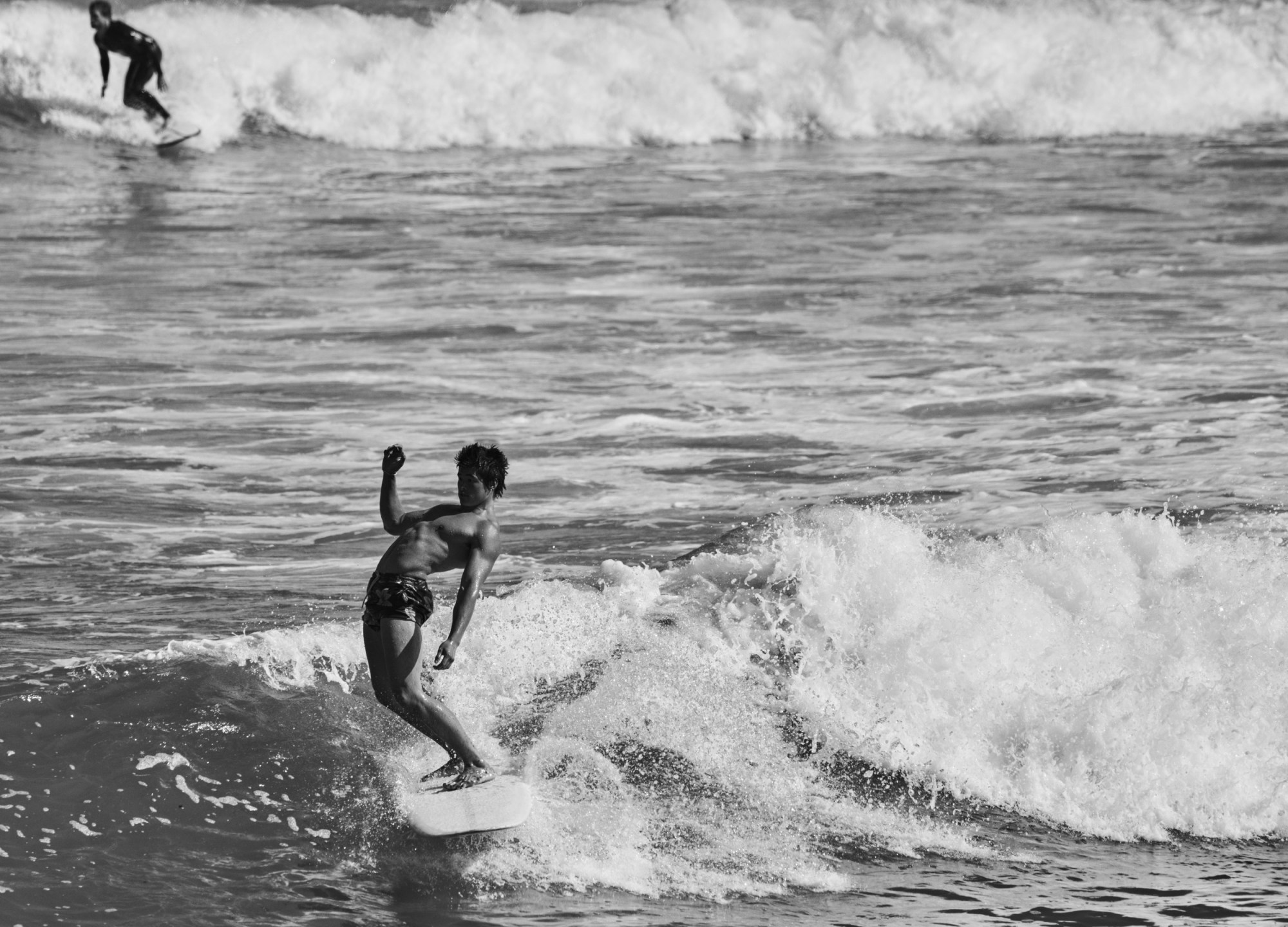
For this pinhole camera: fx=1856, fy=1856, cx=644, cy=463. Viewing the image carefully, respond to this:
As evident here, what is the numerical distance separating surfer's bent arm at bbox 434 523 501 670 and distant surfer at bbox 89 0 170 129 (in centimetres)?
1812

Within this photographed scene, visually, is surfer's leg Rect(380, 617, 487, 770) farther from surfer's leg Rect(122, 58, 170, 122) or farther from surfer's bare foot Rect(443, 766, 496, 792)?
surfer's leg Rect(122, 58, 170, 122)

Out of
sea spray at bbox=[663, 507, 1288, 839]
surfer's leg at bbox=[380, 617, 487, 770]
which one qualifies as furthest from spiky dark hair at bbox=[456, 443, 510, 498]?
sea spray at bbox=[663, 507, 1288, 839]

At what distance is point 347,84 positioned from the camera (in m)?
29.3

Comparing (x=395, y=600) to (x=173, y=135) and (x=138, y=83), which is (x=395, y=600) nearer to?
(x=138, y=83)

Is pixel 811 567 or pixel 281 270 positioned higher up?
pixel 281 270

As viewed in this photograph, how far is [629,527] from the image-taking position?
10344mm

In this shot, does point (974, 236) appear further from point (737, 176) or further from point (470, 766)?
point (470, 766)

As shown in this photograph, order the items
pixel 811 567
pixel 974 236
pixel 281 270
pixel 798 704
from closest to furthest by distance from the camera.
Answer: pixel 798 704, pixel 811 567, pixel 281 270, pixel 974 236

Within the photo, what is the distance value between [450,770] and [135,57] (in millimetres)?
19605

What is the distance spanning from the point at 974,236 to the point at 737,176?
6.64 meters

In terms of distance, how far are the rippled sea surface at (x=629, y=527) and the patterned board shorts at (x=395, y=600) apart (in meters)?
0.75

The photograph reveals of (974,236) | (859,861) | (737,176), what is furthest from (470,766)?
(737,176)

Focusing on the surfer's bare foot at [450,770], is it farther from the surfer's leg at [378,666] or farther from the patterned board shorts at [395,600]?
the patterned board shorts at [395,600]

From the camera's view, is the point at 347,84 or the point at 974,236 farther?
the point at 347,84
